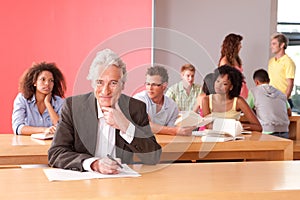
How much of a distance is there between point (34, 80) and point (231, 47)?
2.71 metres

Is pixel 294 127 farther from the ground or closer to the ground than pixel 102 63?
closer to the ground

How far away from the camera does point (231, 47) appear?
5.77 m

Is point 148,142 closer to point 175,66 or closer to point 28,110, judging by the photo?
point 28,110

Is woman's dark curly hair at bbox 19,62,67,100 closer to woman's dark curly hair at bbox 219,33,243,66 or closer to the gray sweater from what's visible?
the gray sweater

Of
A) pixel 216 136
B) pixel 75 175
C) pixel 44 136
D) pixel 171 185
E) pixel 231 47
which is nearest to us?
pixel 171 185

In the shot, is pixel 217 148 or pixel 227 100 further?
pixel 227 100

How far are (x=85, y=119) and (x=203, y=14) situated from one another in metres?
3.75

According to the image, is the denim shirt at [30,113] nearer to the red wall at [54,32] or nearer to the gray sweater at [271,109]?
the red wall at [54,32]

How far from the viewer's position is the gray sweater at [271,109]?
14.9 ft

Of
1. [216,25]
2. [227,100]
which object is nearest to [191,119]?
[227,100]

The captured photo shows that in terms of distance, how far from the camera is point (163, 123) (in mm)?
3467

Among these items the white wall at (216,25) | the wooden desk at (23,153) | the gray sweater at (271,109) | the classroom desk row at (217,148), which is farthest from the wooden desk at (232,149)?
the white wall at (216,25)

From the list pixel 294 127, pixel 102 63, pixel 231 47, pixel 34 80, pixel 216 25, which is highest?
pixel 216 25

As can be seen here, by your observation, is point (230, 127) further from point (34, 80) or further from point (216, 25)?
point (216, 25)
